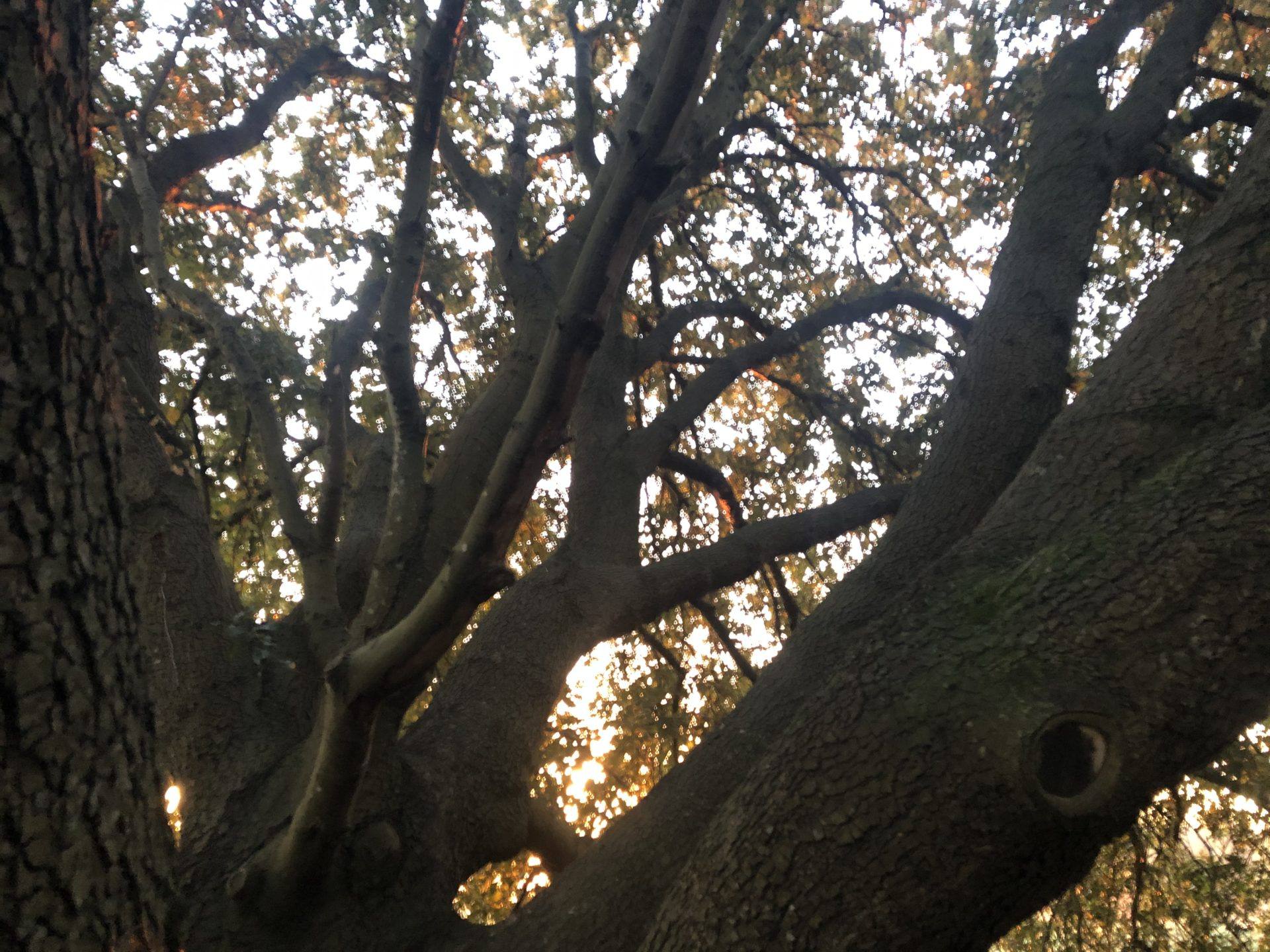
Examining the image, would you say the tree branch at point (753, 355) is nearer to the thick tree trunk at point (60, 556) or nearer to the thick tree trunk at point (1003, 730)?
the thick tree trunk at point (1003, 730)

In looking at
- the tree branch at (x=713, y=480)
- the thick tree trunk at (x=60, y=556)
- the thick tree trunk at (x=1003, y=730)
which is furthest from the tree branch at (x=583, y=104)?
the thick tree trunk at (x=60, y=556)

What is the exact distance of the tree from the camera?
2.08 metres

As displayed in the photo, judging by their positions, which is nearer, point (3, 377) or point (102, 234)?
point (3, 377)

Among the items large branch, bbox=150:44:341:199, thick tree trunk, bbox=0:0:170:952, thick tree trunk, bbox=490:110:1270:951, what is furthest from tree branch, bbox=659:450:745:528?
thick tree trunk, bbox=0:0:170:952

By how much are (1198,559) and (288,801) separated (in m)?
2.84

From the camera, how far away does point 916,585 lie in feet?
8.84

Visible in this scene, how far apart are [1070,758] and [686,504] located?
5.42m

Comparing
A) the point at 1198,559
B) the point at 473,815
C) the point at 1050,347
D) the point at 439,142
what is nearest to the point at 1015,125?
the point at 1050,347

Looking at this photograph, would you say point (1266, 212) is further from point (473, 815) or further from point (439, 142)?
point (439, 142)

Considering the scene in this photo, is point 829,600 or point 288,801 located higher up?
point 288,801

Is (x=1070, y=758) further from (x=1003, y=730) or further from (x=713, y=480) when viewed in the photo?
(x=713, y=480)

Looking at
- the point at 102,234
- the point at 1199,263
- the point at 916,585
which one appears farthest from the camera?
the point at 1199,263

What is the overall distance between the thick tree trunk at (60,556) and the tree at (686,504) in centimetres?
5

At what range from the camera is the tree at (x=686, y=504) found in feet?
6.82
